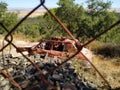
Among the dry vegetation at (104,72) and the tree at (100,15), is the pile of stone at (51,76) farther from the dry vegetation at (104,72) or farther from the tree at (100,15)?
the tree at (100,15)

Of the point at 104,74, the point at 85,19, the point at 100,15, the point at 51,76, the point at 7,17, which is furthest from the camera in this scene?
the point at 7,17

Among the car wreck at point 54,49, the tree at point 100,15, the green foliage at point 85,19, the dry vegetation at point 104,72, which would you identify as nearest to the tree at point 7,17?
the green foliage at point 85,19

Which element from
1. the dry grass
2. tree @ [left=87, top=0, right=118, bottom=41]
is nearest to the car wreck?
the dry grass

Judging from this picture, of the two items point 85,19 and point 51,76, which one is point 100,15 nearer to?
point 85,19

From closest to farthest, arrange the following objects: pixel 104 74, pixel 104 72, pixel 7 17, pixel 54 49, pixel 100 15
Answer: pixel 104 74, pixel 104 72, pixel 54 49, pixel 100 15, pixel 7 17

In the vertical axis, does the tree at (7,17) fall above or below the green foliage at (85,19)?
above

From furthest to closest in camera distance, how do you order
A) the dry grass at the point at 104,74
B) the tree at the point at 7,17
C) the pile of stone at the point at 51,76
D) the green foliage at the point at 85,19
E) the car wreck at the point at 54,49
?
1. the tree at the point at 7,17
2. the green foliage at the point at 85,19
3. the car wreck at the point at 54,49
4. the dry grass at the point at 104,74
5. the pile of stone at the point at 51,76

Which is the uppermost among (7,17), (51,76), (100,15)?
(7,17)

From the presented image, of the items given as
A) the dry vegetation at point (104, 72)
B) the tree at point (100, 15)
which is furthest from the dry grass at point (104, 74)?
the tree at point (100, 15)

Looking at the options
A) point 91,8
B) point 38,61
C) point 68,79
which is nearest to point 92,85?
point 68,79

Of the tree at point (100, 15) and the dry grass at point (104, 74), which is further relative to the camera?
the tree at point (100, 15)

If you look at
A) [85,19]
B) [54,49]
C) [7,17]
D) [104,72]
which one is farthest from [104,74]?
[7,17]

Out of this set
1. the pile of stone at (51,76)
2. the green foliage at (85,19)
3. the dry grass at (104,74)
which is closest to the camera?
the pile of stone at (51,76)

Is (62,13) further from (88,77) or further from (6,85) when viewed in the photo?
(6,85)
